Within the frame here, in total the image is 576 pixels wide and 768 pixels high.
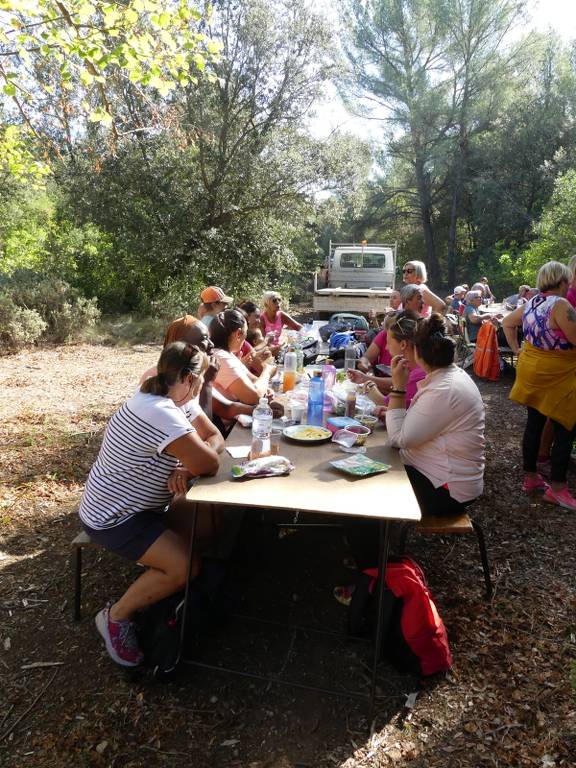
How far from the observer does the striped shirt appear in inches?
84.6

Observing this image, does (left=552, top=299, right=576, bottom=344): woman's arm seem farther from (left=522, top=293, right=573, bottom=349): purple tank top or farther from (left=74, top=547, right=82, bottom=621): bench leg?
(left=74, top=547, right=82, bottom=621): bench leg

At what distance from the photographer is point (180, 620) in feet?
7.55

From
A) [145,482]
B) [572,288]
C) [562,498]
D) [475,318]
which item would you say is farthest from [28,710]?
[475,318]

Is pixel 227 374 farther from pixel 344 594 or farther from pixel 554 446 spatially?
pixel 554 446

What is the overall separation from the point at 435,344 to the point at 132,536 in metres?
1.71

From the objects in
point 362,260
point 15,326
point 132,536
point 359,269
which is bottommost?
point 15,326

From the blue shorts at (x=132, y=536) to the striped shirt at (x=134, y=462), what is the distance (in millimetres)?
27

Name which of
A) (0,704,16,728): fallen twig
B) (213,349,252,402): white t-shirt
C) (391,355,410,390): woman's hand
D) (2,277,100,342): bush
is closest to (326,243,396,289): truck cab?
(2,277,100,342): bush

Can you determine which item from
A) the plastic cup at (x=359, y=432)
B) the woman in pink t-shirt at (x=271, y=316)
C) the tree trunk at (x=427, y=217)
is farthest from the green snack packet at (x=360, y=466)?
the tree trunk at (x=427, y=217)

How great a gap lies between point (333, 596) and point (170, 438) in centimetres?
136

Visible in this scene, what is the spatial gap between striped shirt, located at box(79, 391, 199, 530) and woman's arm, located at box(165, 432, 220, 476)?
0.03 meters

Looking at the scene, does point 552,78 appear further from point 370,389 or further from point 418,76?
point 370,389

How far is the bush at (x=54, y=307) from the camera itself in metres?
9.80

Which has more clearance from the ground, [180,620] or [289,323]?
[289,323]
